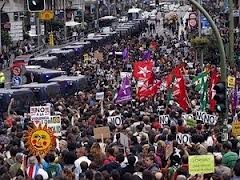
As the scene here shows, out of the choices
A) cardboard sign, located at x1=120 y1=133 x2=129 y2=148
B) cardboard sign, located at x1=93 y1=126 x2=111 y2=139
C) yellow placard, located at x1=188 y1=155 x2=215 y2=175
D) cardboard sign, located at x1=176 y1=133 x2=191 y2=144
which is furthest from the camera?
cardboard sign, located at x1=93 y1=126 x2=111 y2=139

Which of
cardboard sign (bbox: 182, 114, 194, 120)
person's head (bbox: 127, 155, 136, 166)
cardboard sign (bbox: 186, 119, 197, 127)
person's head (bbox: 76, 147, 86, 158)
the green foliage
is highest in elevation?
person's head (bbox: 127, 155, 136, 166)

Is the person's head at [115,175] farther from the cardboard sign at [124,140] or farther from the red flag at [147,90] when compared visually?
the red flag at [147,90]

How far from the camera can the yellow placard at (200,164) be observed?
41.8ft

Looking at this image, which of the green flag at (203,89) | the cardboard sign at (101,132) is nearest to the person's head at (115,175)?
the cardboard sign at (101,132)

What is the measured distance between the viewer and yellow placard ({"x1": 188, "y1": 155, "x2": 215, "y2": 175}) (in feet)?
41.8

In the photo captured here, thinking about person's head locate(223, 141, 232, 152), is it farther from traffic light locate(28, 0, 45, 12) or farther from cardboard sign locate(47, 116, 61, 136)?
cardboard sign locate(47, 116, 61, 136)

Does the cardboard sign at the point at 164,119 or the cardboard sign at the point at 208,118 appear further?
the cardboard sign at the point at 164,119

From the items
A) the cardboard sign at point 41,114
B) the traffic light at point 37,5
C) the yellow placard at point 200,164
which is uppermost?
the traffic light at point 37,5

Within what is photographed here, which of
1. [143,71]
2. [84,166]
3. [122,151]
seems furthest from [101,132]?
[143,71]

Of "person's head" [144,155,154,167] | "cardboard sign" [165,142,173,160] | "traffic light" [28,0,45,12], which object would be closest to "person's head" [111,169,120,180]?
"person's head" [144,155,154,167]

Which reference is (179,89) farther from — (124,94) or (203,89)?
(124,94)

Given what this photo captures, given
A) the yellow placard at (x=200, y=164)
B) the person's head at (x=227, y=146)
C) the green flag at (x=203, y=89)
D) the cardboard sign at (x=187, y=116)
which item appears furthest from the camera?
the green flag at (x=203, y=89)

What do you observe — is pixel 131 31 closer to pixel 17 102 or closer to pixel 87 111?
pixel 17 102

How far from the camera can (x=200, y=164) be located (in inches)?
502
